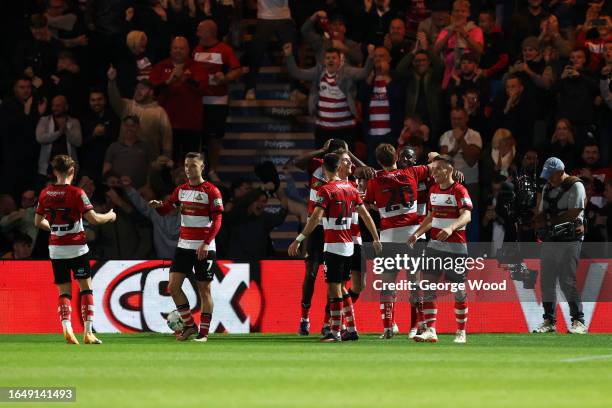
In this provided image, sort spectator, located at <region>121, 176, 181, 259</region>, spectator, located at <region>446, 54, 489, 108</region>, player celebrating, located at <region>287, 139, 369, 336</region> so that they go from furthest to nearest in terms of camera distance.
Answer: spectator, located at <region>446, 54, 489, 108</region>, spectator, located at <region>121, 176, 181, 259</region>, player celebrating, located at <region>287, 139, 369, 336</region>

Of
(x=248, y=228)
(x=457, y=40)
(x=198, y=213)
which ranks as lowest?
(x=248, y=228)

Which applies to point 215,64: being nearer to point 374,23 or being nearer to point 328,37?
point 328,37

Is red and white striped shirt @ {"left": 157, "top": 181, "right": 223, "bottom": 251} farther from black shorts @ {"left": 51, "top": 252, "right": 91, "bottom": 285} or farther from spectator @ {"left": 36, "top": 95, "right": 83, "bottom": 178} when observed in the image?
spectator @ {"left": 36, "top": 95, "right": 83, "bottom": 178}

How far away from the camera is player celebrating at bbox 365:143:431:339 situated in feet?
55.8

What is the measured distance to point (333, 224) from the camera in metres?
16.4

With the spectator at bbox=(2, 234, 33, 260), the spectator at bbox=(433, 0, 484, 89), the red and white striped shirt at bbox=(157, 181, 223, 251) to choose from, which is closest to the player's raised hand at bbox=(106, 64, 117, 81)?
the spectator at bbox=(2, 234, 33, 260)

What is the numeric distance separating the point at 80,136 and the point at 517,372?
1169cm

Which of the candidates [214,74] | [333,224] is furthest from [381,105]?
[333,224]

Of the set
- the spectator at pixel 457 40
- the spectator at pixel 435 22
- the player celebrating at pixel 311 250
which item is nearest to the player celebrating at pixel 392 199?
the player celebrating at pixel 311 250

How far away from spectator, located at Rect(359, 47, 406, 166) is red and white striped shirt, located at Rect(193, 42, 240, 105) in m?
2.26

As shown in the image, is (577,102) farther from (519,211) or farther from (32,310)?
(32,310)

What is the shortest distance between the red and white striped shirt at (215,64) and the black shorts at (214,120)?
4.5 inches

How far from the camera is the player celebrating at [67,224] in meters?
16.1

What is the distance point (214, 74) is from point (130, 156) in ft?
6.94
